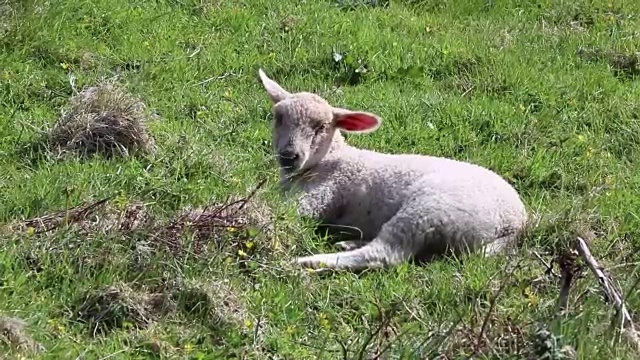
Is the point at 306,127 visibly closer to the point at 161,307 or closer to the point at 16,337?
the point at 161,307

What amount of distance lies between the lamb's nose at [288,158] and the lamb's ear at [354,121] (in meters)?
0.44

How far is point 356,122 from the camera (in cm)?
651

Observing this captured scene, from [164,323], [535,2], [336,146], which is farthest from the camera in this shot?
[535,2]

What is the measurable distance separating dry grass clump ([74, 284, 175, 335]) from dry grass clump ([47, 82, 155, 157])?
2263 mm

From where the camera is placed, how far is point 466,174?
591 centimetres

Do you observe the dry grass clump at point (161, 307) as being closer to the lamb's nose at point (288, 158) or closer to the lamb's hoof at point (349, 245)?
the lamb's hoof at point (349, 245)

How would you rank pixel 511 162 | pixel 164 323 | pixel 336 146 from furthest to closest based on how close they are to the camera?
pixel 511 162
pixel 336 146
pixel 164 323

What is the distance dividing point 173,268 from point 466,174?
73.8 inches

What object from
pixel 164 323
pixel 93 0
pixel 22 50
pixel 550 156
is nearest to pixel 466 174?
pixel 550 156

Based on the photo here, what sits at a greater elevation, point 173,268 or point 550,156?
point 173,268

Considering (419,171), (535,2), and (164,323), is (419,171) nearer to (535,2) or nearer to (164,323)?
(164,323)

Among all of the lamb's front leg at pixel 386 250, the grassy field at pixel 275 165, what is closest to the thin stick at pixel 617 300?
the grassy field at pixel 275 165

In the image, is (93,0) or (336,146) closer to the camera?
(336,146)

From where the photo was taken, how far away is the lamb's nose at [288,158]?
20.3 feet
